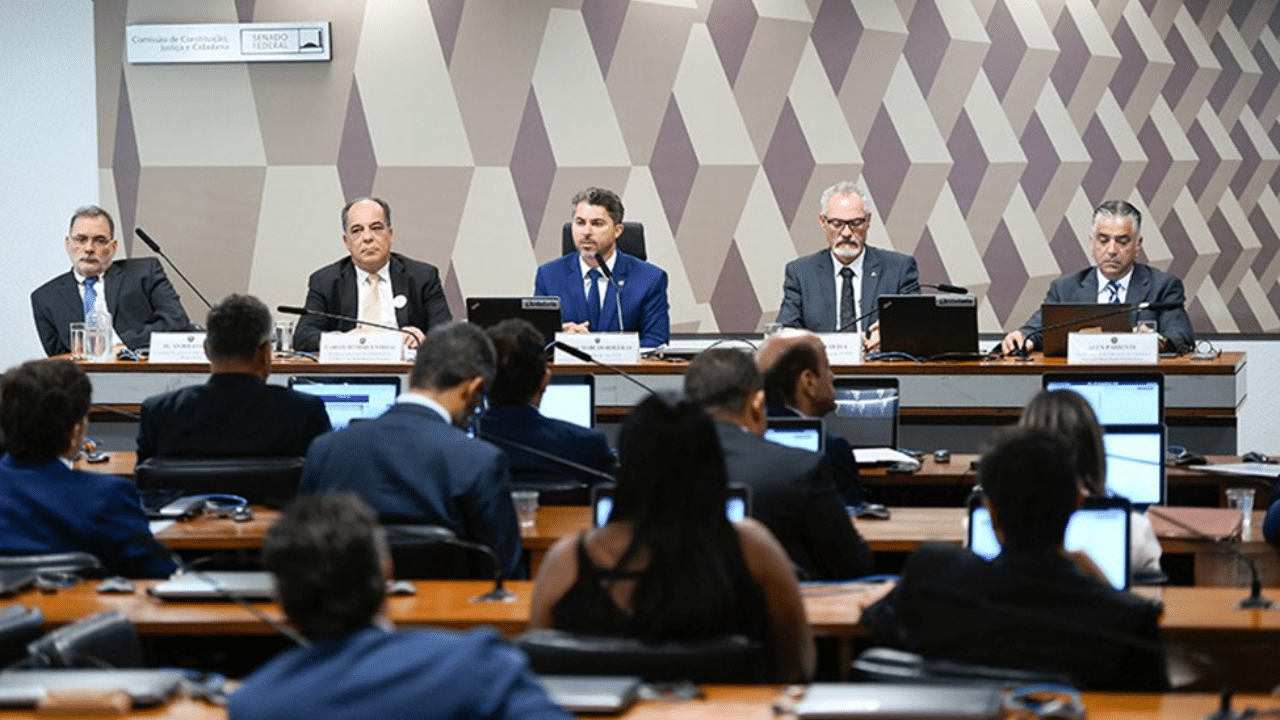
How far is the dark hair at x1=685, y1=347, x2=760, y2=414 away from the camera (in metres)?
4.02

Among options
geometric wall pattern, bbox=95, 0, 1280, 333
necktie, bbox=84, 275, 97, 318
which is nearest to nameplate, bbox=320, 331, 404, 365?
necktie, bbox=84, 275, 97, 318

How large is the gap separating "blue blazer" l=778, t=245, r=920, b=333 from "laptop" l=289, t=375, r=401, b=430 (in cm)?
246

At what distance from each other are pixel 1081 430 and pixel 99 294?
17.8 ft

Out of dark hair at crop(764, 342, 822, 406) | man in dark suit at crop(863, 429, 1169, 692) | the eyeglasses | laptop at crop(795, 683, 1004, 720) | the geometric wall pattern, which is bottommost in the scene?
laptop at crop(795, 683, 1004, 720)

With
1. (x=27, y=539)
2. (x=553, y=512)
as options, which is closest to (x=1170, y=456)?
(x=553, y=512)

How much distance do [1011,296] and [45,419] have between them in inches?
239

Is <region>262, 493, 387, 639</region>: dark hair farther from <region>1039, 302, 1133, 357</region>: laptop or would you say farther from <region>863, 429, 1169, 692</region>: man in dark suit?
<region>1039, 302, 1133, 357</region>: laptop

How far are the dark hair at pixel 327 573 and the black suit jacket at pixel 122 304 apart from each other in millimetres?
5877

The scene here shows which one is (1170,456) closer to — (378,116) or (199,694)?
(199,694)

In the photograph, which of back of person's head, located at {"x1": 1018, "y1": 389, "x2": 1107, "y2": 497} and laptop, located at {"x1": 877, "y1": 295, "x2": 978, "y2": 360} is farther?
laptop, located at {"x1": 877, "y1": 295, "x2": 978, "y2": 360}

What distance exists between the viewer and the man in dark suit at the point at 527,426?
15.5 feet

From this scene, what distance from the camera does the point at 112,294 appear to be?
25.6 ft

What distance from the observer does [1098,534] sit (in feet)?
11.6

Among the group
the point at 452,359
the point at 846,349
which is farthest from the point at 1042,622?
the point at 846,349
